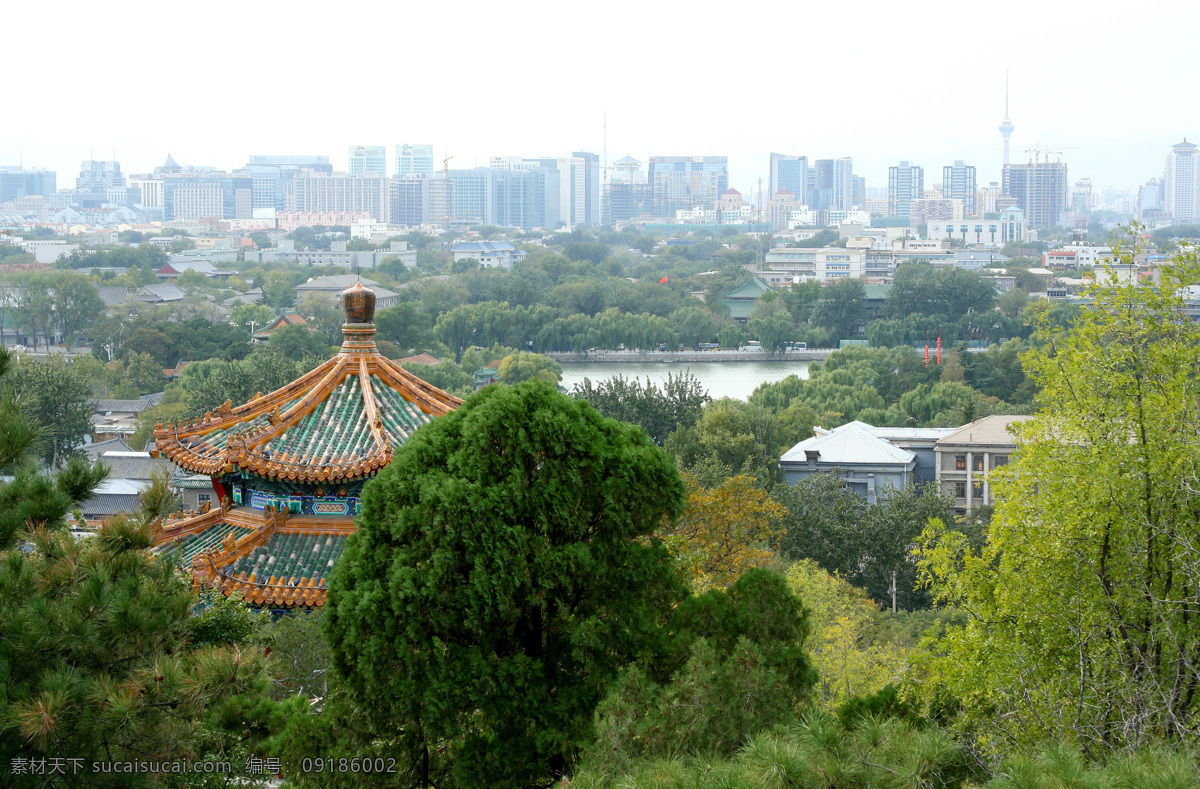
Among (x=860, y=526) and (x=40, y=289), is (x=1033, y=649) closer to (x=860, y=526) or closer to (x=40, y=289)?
(x=860, y=526)

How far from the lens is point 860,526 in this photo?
16453 millimetres

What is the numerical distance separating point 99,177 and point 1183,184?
131 meters

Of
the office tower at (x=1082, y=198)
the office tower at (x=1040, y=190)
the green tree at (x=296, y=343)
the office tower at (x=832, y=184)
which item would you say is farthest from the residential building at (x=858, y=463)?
the office tower at (x=1082, y=198)

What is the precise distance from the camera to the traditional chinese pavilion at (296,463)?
648 cm

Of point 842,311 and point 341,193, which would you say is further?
point 341,193

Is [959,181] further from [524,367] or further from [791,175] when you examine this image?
[524,367]

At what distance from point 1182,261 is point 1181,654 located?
166 centimetres

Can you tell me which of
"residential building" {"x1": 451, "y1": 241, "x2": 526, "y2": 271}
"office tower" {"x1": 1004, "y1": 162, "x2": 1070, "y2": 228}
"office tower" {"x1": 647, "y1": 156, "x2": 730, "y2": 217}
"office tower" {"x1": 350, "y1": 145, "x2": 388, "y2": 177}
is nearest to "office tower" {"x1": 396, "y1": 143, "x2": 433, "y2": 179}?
"office tower" {"x1": 350, "y1": 145, "x2": 388, "y2": 177}

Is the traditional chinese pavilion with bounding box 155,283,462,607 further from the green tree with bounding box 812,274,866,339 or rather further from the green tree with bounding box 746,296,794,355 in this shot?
the green tree with bounding box 812,274,866,339

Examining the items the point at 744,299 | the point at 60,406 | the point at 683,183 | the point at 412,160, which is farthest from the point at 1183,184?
the point at 60,406

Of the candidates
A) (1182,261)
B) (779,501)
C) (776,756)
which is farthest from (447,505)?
(779,501)

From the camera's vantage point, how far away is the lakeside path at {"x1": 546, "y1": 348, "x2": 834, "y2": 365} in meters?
48.7

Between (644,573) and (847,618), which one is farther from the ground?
(644,573)

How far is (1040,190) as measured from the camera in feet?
443
